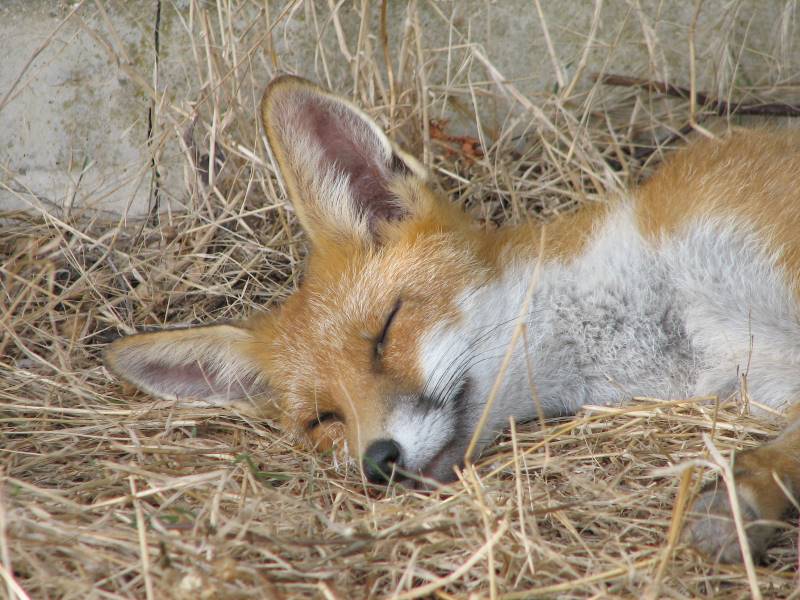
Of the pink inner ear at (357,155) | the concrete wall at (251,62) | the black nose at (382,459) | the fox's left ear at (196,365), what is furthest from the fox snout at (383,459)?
the concrete wall at (251,62)

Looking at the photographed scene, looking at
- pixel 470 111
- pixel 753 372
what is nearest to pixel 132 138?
pixel 470 111

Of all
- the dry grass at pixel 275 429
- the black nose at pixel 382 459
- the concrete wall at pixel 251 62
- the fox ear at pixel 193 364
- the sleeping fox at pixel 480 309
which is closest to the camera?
the dry grass at pixel 275 429

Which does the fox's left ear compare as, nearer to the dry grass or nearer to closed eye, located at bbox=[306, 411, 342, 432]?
the dry grass

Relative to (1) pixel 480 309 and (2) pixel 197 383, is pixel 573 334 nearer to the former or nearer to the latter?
(1) pixel 480 309

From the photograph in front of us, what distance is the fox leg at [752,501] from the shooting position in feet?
7.13

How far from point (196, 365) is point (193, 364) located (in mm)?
20

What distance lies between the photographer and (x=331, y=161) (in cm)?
322

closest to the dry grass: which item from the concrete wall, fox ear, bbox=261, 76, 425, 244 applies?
the concrete wall

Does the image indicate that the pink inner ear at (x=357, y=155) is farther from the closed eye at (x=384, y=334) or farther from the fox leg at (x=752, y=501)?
the fox leg at (x=752, y=501)

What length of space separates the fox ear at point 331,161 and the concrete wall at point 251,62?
115cm

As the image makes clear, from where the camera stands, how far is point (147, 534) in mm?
2188

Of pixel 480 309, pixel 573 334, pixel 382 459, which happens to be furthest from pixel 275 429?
pixel 573 334

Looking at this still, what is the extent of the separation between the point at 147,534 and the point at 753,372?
2087 millimetres

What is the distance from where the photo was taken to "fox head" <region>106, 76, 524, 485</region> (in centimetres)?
277
